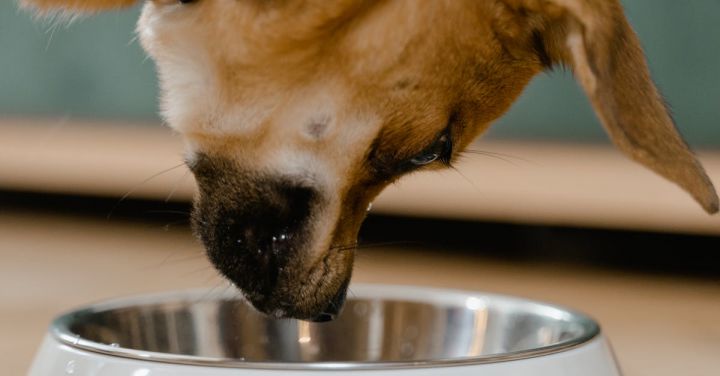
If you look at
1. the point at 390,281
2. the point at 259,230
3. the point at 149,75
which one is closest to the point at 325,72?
the point at 259,230

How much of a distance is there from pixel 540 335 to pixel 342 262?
18cm

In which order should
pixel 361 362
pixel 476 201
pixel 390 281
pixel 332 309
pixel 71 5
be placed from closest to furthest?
pixel 361 362
pixel 332 309
pixel 71 5
pixel 390 281
pixel 476 201

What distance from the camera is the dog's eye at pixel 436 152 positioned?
0.91m

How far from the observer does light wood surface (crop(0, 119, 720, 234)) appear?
1853 millimetres

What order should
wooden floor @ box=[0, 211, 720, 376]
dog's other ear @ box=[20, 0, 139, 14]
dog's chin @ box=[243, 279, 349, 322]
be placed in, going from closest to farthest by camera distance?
dog's chin @ box=[243, 279, 349, 322] < dog's other ear @ box=[20, 0, 139, 14] < wooden floor @ box=[0, 211, 720, 376]

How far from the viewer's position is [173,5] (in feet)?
3.01

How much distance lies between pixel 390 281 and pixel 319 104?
41.8 inches

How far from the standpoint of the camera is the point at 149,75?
1.99m

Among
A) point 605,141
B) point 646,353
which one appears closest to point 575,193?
point 605,141

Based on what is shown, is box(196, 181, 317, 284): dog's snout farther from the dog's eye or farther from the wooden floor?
the wooden floor

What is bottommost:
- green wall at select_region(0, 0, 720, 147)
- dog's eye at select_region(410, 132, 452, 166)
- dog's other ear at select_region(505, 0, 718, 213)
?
green wall at select_region(0, 0, 720, 147)

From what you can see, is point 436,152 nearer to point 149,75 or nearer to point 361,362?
point 361,362

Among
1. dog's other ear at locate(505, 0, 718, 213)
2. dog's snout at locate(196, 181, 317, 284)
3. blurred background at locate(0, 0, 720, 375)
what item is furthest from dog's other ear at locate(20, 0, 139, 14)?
blurred background at locate(0, 0, 720, 375)

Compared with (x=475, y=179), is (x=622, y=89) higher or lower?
higher
